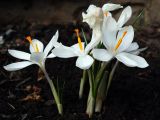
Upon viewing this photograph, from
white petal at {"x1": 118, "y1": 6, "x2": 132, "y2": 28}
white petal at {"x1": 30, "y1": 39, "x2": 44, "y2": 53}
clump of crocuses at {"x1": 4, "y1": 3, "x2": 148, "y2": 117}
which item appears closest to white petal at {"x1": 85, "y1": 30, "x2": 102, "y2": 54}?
clump of crocuses at {"x1": 4, "y1": 3, "x2": 148, "y2": 117}

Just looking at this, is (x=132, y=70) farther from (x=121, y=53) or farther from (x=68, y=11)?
(x=68, y=11)

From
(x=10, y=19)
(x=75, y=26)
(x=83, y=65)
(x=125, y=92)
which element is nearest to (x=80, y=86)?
(x=125, y=92)

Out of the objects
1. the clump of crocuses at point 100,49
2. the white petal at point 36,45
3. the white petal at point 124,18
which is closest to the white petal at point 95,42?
the clump of crocuses at point 100,49

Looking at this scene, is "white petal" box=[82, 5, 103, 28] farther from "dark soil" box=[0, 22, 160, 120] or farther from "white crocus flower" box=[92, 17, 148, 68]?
"dark soil" box=[0, 22, 160, 120]

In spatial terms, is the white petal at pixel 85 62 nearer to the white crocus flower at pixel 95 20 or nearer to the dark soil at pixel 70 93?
the white crocus flower at pixel 95 20

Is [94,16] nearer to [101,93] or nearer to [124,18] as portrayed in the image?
[124,18]

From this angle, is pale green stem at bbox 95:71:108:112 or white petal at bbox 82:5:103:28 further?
pale green stem at bbox 95:71:108:112
